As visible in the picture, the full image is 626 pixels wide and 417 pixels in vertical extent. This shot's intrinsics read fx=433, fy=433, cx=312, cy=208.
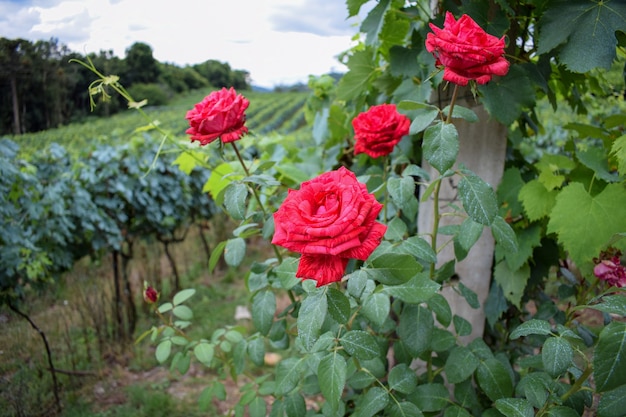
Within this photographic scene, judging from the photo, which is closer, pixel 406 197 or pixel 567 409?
pixel 567 409

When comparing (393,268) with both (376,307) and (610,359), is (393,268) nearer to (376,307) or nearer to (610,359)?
(376,307)

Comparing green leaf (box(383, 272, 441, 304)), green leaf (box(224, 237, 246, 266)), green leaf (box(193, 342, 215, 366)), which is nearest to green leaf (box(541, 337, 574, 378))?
green leaf (box(383, 272, 441, 304))

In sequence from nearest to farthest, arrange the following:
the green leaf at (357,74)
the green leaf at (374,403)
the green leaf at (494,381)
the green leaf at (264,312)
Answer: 1. the green leaf at (374,403)
2. the green leaf at (494,381)
3. the green leaf at (264,312)
4. the green leaf at (357,74)

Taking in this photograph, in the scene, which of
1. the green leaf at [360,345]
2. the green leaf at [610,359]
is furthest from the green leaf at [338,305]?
the green leaf at [610,359]

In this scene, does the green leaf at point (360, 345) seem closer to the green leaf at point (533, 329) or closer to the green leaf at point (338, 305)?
the green leaf at point (338, 305)

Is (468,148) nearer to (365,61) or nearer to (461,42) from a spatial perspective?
(365,61)

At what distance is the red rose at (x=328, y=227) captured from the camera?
26.3 inches

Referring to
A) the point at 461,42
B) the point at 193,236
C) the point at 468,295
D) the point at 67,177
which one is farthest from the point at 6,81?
the point at 193,236

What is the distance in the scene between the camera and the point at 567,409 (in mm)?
925

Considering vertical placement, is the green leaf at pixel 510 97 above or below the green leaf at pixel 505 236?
above

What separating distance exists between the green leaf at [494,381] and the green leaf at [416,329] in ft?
0.56

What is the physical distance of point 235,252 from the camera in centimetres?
128

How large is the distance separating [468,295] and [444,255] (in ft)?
0.90

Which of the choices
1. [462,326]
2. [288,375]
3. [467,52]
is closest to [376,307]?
[288,375]
